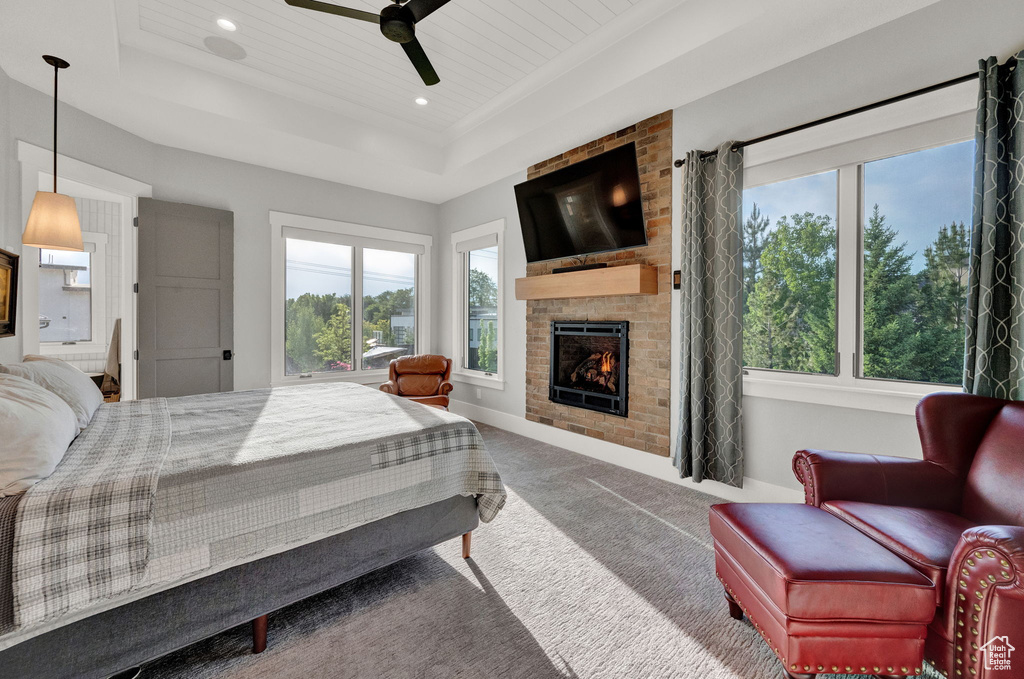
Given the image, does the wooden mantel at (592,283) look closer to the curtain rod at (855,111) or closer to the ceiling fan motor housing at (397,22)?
the curtain rod at (855,111)

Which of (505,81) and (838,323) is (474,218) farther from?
(838,323)

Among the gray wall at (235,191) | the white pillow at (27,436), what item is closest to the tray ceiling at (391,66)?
the gray wall at (235,191)

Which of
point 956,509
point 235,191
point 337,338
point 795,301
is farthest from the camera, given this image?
point 337,338

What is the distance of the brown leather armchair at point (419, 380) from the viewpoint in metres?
4.62

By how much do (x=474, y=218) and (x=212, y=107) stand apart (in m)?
2.63

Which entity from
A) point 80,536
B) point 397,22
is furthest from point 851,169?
point 80,536

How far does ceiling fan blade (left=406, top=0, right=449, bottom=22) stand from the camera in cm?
204

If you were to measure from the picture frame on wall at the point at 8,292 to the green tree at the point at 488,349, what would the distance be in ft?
12.0

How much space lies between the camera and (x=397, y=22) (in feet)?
6.89

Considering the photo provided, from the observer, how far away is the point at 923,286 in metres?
2.33

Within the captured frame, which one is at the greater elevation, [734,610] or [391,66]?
[391,66]

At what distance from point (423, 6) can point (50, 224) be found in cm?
232

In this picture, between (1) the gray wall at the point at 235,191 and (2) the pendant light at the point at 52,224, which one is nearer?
(2) the pendant light at the point at 52,224

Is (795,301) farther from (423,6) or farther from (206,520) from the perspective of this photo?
(206,520)
